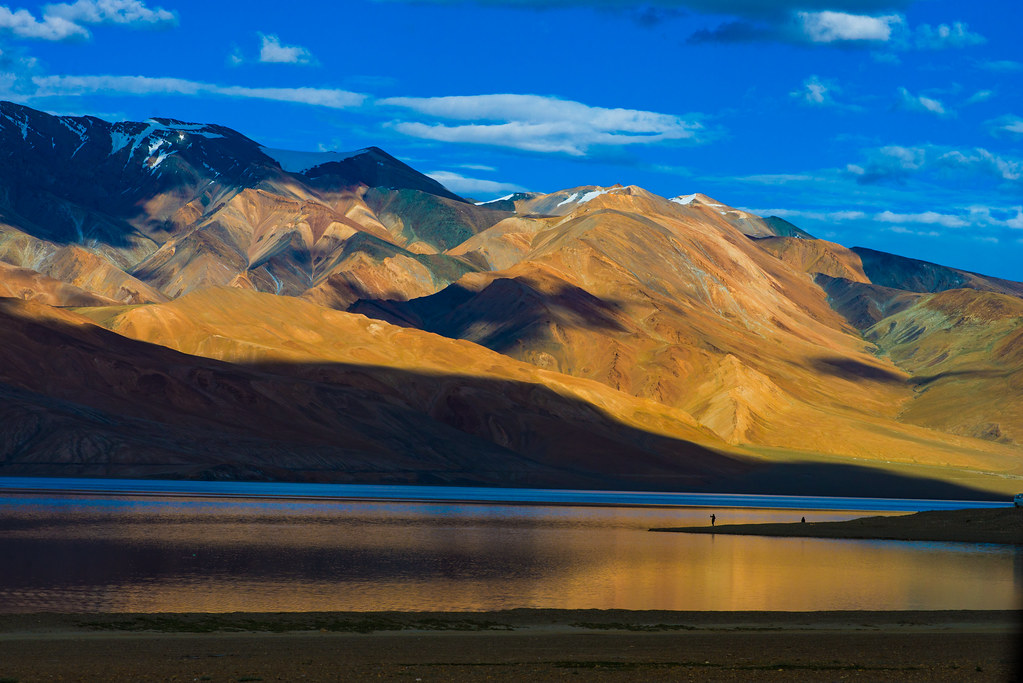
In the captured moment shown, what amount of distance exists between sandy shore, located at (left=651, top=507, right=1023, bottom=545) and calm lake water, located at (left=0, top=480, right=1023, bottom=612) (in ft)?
18.2

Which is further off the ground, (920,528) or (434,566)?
(434,566)

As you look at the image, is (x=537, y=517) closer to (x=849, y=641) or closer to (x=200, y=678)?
(x=849, y=641)

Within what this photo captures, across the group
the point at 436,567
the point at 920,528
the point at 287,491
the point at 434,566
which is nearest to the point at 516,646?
the point at 436,567

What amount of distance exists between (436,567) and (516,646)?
77.6 feet

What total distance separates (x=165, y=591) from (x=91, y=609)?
18.1 feet

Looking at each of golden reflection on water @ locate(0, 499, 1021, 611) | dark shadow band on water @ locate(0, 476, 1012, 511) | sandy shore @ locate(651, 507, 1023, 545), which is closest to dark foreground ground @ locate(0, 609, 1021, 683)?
golden reflection on water @ locate(0, 499, 1021, 611)

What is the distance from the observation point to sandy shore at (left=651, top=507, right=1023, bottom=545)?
93.0 metres

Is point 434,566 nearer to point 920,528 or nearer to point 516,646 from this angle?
point 516,646

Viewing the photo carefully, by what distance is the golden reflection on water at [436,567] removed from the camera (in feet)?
158

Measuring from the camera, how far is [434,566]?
60.6 m

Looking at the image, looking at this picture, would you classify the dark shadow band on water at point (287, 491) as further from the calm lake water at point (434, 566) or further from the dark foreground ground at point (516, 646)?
the dark foreground ground at point (516, 646)

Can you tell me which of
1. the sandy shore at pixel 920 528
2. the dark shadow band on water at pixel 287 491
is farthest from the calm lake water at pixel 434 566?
the dark shadow band on water at pixel 287 491

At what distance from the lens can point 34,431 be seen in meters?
175

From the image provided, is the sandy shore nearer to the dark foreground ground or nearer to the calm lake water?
the calm lake water
